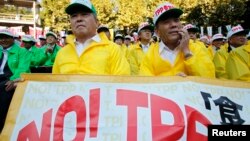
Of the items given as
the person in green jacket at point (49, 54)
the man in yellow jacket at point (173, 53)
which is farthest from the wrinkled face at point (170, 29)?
the person in green jacket at point (49, 54)

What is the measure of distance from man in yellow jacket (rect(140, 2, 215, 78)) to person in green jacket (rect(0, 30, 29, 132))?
1.71m

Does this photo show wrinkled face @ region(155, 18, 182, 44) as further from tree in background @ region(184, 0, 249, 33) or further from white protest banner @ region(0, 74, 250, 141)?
tree in background @ region(184, 0, 249, 33)

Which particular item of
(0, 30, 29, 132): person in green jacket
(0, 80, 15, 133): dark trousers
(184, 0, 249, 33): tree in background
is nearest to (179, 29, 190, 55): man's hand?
(0, 30, 29, 132): person in green jacket

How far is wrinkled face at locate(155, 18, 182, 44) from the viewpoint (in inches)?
146

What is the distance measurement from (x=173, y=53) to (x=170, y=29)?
0.78ft

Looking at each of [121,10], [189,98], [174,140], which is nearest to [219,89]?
[189,98]

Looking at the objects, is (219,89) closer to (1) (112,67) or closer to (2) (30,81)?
(1) (112,67)

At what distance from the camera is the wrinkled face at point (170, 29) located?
146 inches

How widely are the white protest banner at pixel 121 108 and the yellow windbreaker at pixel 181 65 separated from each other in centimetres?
29

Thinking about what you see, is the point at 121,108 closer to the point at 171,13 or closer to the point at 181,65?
the point at 181,65

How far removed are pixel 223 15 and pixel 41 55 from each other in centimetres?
2206

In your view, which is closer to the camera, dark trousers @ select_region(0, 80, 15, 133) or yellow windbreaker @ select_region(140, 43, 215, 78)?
yellow windbreaker @ select_region(140, 43, 215, 78)

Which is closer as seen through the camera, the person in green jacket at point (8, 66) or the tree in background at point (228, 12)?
the person in green jacket at point (8, 66)

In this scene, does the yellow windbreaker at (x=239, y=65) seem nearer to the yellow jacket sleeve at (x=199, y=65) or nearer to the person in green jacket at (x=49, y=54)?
the yellow jacket sleeve at (x=199, y=65)
